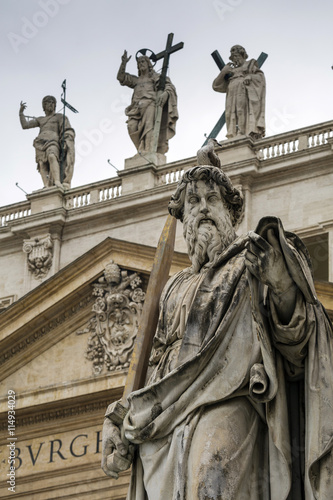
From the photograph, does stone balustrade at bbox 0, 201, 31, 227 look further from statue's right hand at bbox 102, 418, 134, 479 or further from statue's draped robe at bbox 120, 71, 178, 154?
statue's right hand at bbox 102, 418, 134, 479

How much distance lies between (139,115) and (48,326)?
4.29 m

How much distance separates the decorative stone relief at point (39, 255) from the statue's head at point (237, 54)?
4487mm

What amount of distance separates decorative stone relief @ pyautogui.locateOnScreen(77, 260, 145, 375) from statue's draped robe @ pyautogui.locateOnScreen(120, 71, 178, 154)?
332 cm

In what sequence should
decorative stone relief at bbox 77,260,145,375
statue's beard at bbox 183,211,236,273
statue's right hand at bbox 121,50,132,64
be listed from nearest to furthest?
statue's beard at bbox 183,211,236,273 → decorative stone relief at bbox 77,260,145,375 → statue's right hand at bbox 121,50,132,64

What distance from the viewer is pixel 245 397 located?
550 centimetres

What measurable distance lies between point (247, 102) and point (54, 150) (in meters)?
4.07

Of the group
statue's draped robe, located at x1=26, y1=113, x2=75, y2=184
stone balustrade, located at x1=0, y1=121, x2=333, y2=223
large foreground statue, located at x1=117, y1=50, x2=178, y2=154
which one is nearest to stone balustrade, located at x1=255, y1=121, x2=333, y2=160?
stone balustrade, located at x1=0, y1=121, x2=333, y2=223

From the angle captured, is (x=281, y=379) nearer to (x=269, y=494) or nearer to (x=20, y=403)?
(x=269, y=494)

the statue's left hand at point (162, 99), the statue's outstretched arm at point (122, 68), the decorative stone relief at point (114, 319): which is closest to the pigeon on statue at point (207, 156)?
the decorative stone relief at point (114, 319)

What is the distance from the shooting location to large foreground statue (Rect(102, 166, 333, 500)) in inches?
209

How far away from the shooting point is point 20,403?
83.0ft

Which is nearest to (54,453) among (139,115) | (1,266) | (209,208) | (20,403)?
(20,403)

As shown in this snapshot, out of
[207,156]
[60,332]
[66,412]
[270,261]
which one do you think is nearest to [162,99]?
[60,332]

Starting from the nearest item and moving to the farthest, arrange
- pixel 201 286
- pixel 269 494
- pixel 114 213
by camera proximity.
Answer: pixel 269 494, pixel 201 286, pixel 114 213
